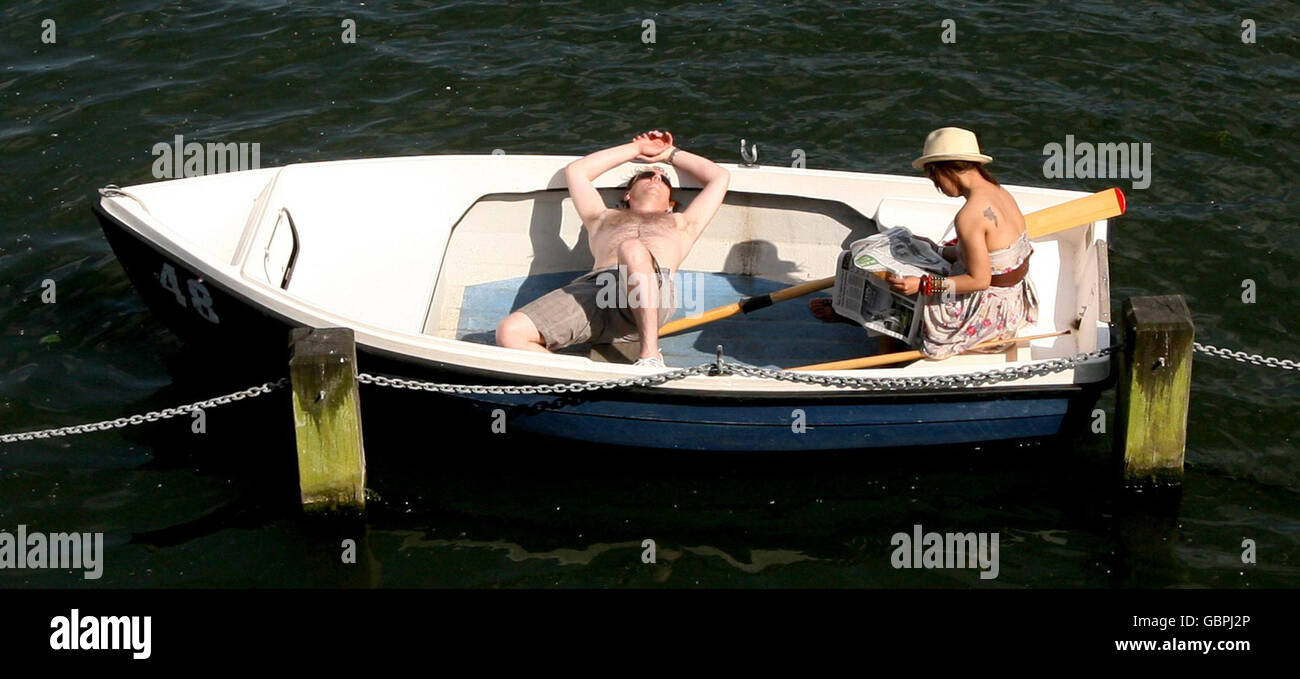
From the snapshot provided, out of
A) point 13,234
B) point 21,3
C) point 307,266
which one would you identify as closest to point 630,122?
point 307,266

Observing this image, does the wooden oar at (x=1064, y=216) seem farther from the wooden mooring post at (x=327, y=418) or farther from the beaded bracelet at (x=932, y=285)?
the wooden mooring post at (x=327, y=418)

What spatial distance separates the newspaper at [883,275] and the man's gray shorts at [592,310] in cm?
97

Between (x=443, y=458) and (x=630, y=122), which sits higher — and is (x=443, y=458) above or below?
below

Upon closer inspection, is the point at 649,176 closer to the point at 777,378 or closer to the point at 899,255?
the point at 899,255

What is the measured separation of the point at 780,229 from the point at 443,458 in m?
2.44

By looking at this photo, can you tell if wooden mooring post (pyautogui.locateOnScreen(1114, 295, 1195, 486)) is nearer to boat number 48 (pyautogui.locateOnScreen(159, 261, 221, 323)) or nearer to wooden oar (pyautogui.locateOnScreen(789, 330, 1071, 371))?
wooden oar (pyautogui.locateOnScreen(789, 330, 1071, 371))

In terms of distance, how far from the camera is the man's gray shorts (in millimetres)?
7824

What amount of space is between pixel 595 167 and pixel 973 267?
7.61ft

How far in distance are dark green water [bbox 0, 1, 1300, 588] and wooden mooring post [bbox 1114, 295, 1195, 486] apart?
11.8 inches

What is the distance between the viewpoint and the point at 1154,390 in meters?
7.00

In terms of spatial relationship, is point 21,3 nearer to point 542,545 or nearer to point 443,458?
point 443,458

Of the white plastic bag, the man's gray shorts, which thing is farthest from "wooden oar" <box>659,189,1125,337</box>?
the white plastic bag

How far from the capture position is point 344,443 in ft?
22.9

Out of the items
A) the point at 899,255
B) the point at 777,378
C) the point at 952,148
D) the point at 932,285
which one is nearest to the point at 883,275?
the point at 899,255
